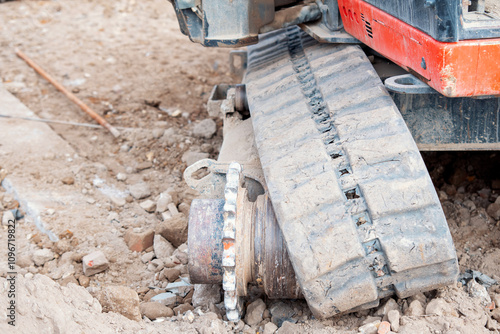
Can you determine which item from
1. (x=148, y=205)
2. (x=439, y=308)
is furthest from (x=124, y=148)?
(x=439, y=308)

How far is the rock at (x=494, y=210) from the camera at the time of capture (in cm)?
310

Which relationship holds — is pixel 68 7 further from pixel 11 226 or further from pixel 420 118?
pixel 420 118

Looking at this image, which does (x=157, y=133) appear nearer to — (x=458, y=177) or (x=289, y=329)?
(x=458, y=177)

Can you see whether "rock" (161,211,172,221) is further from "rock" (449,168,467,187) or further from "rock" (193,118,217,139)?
"rock" (449,168,467,187)

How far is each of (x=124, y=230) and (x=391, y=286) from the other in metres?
2.03

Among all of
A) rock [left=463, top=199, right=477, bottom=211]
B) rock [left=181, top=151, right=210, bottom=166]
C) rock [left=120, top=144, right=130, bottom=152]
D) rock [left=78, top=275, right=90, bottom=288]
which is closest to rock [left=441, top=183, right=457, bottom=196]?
rock [left=463, top=199, right=477, bottom=211]

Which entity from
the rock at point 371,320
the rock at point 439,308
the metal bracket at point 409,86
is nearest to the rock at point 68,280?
the rock at point 371,320

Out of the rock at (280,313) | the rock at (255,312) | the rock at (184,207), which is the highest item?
the rock at (255,312)

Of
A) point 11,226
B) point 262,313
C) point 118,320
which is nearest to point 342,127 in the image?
point 262,313

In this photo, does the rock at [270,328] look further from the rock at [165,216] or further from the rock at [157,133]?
the rock at [157,133]

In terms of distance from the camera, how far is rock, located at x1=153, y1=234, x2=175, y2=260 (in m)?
3.23

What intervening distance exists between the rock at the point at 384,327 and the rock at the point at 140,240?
1689mm

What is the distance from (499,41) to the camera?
78.3 inches

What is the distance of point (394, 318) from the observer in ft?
7.02
